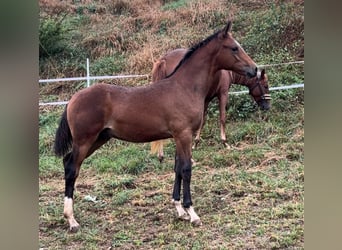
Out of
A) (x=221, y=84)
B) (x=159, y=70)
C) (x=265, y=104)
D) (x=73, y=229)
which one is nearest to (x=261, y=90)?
(x=265, y=104)

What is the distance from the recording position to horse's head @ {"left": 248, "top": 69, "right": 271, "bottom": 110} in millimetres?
2680

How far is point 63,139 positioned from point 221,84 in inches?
33.6

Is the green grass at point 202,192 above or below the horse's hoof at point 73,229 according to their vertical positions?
above

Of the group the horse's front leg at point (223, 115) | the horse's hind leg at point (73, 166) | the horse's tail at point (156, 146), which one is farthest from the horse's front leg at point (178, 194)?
the horse's hind leg at point (73, 166)

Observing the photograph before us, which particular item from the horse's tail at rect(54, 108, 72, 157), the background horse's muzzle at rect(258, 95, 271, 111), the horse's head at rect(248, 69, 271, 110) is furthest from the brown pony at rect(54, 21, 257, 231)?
the background horse's muzzle at rect(258, 95, 271, 111)

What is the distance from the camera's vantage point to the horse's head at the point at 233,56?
2574 mm

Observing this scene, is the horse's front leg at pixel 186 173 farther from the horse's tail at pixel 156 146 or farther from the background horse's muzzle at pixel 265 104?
the background horse's muzzle at pixel 265 104

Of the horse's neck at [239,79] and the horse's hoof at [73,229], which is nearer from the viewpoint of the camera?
the horse's hoof at [73,229]

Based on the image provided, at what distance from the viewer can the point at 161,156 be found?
2.67 metres

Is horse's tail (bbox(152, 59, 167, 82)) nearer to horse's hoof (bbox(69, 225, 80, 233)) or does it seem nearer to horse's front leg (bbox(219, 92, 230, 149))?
horse's front leg (bbox(219, 92, 230, 149))

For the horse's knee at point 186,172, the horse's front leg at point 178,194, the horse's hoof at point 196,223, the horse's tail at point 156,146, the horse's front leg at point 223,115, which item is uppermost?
the horse's front leg at point 223,115

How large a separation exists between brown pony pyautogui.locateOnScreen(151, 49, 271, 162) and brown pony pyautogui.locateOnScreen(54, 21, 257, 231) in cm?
7

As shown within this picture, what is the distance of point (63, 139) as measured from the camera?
2545 mm

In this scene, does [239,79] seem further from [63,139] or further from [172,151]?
[63,139]
